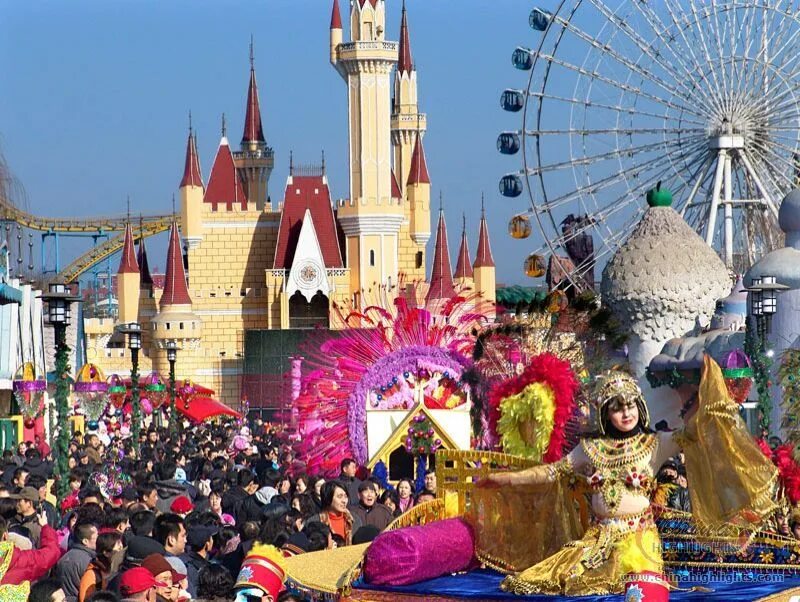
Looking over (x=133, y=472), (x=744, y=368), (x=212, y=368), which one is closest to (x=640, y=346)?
(x=744, y=368)

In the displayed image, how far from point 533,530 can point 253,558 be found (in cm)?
226

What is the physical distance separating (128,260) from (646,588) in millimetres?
75770

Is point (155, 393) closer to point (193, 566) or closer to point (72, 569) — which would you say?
point (72, 569)

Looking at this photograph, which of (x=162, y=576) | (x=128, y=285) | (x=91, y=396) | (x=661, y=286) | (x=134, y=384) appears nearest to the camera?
(x=162, y=576)

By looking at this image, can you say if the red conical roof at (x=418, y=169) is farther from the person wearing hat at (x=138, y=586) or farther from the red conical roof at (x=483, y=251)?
the person wearing hat at (x=138, y=586)

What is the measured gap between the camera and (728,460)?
7707 mm

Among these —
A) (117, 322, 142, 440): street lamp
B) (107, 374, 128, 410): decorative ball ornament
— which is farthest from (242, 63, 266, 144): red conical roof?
(117, 322, 142, 440): street lamp

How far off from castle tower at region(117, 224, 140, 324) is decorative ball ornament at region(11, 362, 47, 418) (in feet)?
148

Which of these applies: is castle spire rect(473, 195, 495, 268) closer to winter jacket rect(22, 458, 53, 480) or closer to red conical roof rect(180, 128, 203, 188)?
red conical roof rect(180, 128, 203, 188)

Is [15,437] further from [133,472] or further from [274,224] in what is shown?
[274,224]

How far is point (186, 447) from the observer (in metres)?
28.2

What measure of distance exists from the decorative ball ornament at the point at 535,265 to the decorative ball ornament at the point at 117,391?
30.3 feet

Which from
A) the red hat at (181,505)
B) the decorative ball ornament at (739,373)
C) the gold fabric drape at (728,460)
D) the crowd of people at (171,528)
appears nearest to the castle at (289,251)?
the decorative ball ornament at (739,373)

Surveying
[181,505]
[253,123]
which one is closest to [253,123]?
[253,123]
